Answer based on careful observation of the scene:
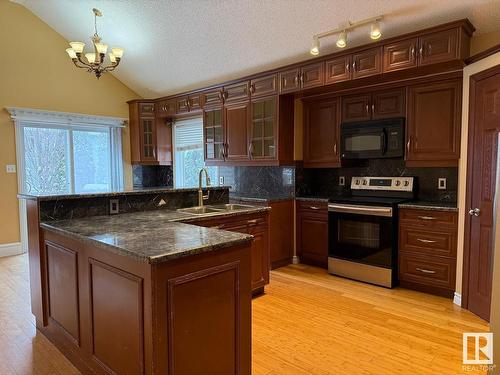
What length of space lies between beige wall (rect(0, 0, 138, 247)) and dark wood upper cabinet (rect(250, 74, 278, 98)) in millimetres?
3230

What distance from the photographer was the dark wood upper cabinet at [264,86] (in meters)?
4.25

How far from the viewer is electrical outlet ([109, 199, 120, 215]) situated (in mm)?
2773

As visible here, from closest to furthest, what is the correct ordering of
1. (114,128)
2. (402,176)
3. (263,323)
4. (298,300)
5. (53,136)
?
(263,323) → (298,300) → (402,176) → (53,136) → (114,128)

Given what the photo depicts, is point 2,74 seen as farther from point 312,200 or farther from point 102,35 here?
point 312,200

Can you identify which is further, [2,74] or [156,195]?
[2,74]

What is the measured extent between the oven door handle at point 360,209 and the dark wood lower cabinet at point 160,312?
219cm

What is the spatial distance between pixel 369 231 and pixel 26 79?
550 cm

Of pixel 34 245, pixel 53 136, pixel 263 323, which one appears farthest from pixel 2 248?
pixel 263 323

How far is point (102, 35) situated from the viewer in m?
5.04

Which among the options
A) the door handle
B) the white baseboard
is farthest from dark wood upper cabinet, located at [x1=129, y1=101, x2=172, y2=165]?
the door handle

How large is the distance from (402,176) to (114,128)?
16.5ft

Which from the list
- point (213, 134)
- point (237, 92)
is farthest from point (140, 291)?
point (213, 134)

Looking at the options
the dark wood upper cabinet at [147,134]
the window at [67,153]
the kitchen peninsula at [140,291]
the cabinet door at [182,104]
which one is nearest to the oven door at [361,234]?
the kitchen peninsula at [140,291]

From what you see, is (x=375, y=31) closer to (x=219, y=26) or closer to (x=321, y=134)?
(x=321, y=134)
